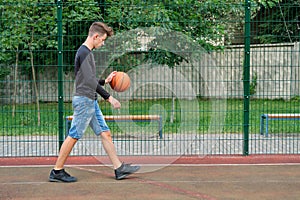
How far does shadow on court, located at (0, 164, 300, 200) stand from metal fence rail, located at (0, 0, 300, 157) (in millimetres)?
1146

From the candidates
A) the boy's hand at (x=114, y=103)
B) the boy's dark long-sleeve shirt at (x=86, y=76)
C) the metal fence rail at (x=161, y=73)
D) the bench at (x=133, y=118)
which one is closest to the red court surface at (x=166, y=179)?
the metal fence rail at (x=161, y=73)

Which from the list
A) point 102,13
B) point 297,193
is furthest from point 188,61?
point 297,193

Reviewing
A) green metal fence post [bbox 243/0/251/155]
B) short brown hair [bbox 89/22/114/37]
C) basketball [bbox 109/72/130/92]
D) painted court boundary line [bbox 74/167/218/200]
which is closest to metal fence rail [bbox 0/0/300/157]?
green metal fence post [bbox 243/0/251/155]

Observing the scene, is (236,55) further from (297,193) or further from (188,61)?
(297,193)

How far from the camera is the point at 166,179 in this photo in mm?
6543

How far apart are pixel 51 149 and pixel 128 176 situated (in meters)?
2.85

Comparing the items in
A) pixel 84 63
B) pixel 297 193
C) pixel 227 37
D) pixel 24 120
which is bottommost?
pixel 297 193

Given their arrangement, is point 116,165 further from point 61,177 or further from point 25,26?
point 25,26

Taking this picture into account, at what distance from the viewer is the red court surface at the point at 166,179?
578cm

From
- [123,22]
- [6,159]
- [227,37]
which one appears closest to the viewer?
[6,159]

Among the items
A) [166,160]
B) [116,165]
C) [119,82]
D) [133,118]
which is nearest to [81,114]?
[119,82]

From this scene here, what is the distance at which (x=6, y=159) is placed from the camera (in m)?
8.10

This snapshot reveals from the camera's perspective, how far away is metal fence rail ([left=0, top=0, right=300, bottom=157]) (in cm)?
831

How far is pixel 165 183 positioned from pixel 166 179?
0.23 m
